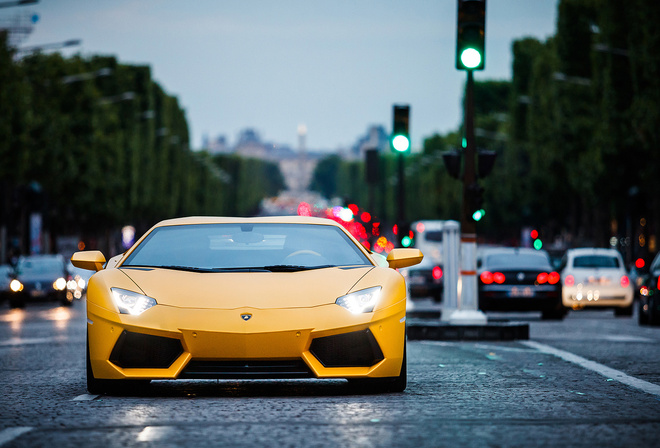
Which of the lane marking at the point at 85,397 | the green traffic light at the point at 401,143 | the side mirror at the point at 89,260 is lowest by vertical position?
the lane marking at the point at 85,397

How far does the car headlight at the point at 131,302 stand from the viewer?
9492mm

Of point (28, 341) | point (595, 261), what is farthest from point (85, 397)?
point (595, 261)

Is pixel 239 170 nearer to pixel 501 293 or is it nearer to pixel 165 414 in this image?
pixel 501 293

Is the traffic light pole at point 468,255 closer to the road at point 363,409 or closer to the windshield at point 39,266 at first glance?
the road at point 363,409

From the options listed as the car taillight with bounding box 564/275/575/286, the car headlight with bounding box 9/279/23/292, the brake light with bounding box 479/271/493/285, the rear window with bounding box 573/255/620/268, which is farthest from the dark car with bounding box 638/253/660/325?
the car headlight with bounding box 9/279/23/292

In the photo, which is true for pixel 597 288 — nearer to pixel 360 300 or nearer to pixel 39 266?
pixel 39 266

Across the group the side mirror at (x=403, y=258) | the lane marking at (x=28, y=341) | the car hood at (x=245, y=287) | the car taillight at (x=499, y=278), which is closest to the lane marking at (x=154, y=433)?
the car hood at (x=245, y=287)

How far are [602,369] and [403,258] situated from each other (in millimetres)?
3143

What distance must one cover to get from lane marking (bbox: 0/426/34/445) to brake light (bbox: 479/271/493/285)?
19.9 meters

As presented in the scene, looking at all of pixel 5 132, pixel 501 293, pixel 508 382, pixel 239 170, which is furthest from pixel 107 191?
pixel 239 170

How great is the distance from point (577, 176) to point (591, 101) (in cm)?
339

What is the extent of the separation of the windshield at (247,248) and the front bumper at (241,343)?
73 cm

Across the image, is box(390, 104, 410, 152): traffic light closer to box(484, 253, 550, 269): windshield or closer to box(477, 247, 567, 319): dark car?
box(477, 247, 567, 319): dark car

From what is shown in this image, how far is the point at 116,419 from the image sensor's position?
8.35 metres
